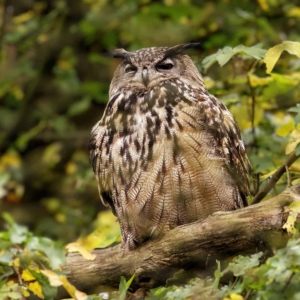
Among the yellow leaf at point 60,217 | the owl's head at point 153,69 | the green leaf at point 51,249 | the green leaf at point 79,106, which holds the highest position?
the owl's head at point 153,69

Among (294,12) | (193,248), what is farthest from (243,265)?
(294,12)

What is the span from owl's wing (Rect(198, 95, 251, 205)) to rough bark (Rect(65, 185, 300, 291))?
1.62ft

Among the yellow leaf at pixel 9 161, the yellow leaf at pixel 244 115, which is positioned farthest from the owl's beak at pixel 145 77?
the yellow leaf at pixel 9 161

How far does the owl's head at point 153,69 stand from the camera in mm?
3506

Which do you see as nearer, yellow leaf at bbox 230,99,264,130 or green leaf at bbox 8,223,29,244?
green leaf at bbox 8,223,29,244

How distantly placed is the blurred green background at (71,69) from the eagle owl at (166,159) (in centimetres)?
96

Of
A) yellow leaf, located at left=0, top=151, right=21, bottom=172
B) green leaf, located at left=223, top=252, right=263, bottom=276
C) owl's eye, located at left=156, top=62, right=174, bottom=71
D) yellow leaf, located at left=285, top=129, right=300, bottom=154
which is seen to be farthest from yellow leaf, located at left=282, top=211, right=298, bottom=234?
yellow leaf, located at left=0, top=151, right=21, bottom=172

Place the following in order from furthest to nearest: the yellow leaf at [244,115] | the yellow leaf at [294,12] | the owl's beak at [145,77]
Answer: the yellow leaf at [294,12], the yellow leaf at [244,115], the owl's beak at [145,77]

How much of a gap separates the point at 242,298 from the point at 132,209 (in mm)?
1199

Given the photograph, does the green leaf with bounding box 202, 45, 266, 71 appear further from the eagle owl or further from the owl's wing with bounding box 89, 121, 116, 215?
the owl's wing with bounding box 89, 121, 116, 215

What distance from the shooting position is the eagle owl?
314 centimetres

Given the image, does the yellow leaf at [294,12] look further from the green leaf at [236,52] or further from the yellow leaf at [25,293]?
the yellow leaf at [25,293]

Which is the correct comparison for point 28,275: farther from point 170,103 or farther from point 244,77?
point 244,77

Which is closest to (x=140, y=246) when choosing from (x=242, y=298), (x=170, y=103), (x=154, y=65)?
(x=170, y=103)
